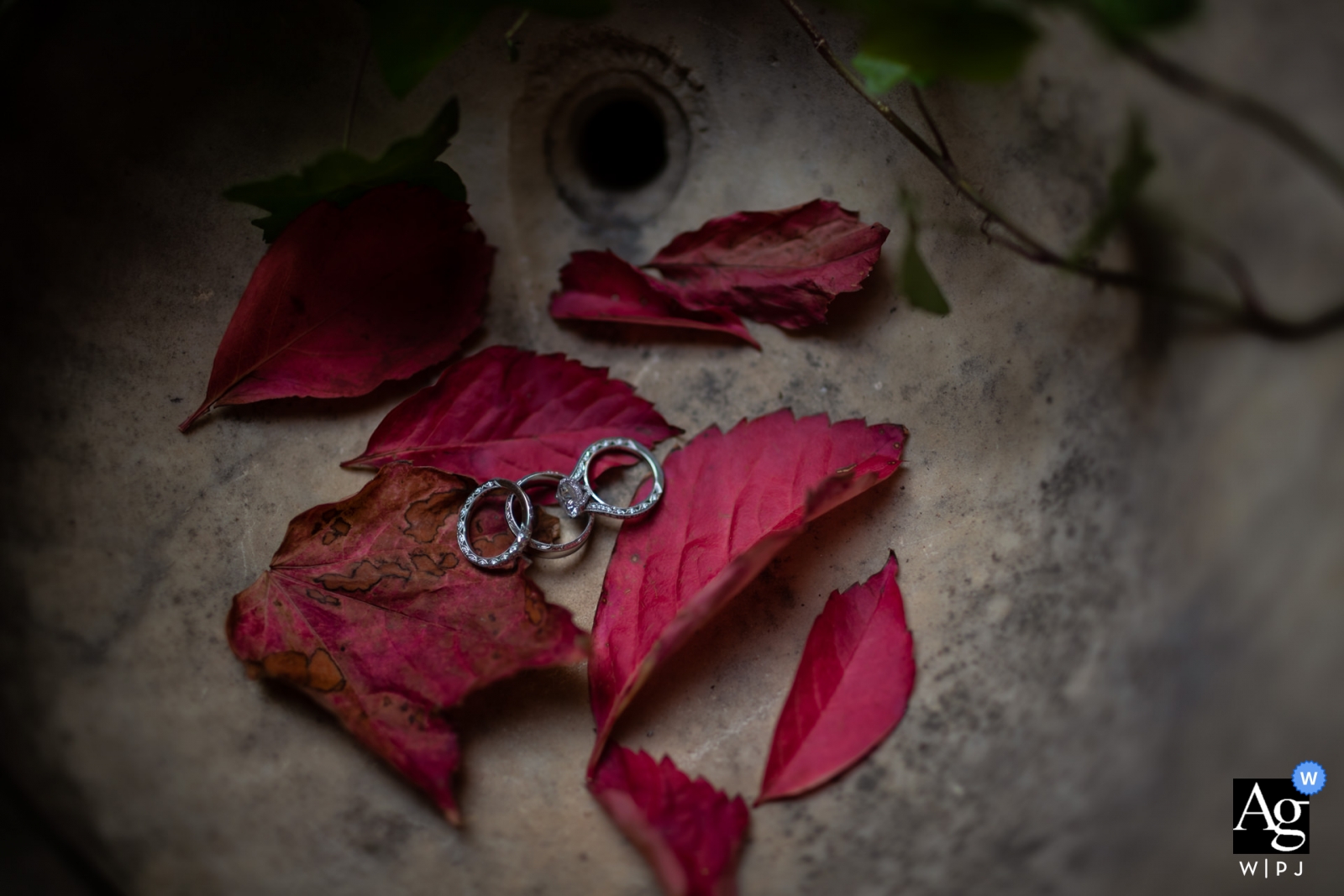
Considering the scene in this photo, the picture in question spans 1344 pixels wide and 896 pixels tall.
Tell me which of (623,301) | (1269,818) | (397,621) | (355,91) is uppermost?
(355,91)

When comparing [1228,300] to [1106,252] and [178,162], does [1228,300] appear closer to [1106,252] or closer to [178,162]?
[1106,252]

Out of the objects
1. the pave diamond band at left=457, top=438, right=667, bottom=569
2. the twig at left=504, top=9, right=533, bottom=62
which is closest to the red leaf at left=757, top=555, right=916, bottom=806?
the pave diamond band at left=457, top=438, right=667, bottom=569

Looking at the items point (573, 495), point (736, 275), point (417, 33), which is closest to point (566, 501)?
point (573, 495)

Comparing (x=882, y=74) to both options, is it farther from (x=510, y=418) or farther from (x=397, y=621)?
(x=397, y=621)

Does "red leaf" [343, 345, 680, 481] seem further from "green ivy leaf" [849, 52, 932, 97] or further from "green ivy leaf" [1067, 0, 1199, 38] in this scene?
"green ivy leaf" [1067, 0, 1199, 38]

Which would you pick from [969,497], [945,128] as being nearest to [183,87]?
[945,128]

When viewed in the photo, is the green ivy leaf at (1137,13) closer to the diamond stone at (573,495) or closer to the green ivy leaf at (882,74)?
the green ivy leaf at (882,74)
